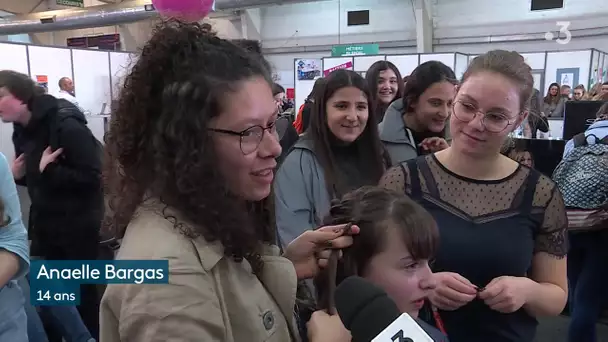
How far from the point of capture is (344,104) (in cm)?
203

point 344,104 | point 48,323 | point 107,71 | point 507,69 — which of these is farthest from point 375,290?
point 107,71

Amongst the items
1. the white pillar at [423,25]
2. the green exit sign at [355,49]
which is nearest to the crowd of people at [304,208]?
the green exit sign at [355,49]

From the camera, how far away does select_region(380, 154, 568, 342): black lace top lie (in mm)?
1201

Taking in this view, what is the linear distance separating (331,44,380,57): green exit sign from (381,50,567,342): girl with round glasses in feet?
31.1

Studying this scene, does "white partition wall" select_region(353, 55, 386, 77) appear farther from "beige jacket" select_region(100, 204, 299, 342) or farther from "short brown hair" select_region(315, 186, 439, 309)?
"beige jacket" select_region(100, 204, 299, 342)

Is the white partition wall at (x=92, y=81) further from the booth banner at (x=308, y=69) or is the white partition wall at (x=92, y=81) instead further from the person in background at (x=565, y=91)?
the person in background at (x=565, y=91)

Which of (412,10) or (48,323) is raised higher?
(412,10)

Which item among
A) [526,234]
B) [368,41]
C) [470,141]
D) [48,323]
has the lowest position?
[48,323]

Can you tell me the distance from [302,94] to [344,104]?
25.1 ft

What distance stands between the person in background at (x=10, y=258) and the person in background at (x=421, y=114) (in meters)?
1.43

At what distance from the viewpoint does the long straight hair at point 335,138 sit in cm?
198

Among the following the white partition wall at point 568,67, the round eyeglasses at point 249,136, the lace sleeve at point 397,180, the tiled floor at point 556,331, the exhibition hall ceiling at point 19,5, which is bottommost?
the tiled floor at point 556,331

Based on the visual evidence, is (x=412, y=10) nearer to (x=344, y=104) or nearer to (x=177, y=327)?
(x=344, y=104)

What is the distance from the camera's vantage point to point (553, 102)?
25.7 feet
